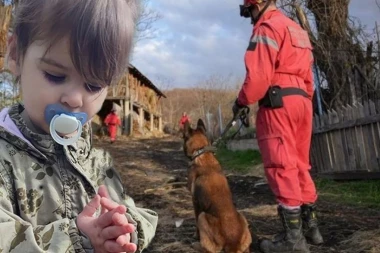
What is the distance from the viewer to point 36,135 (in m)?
1.24

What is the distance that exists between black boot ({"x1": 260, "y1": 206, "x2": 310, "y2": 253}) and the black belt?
87cm

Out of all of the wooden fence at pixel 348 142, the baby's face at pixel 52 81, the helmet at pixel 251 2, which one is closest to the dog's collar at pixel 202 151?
the helmet at pixel 251 2

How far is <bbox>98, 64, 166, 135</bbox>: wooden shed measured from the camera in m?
30.4

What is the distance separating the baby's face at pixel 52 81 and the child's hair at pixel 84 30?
0.02 m

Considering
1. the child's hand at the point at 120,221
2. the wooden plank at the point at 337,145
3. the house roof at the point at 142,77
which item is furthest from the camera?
the house roof at the point at 142,77

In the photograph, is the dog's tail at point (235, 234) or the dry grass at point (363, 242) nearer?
the dry grass at point (363, 242)

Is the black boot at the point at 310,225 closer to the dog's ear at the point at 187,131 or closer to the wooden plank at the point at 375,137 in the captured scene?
the dog's ear at the point at 187,131

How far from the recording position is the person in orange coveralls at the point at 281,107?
149 inches

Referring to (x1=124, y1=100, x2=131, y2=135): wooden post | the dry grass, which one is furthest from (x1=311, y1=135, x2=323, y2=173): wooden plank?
(x1=124, y1=100, x2=131, y2=135): wooden post

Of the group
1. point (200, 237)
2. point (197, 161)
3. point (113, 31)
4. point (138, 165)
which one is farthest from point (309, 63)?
point (138, 165)

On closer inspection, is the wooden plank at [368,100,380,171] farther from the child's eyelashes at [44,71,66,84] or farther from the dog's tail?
the child's eyelashes at [44,71,66,84]

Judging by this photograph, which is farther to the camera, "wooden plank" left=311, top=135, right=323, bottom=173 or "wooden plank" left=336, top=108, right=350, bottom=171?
"wooden plank" left=311, top=135, right=323, bottom=173

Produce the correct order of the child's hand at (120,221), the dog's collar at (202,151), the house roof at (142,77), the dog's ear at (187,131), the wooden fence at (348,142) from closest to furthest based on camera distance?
the child's hand at (120,221) < the dog's collar at (202,151) < the dog's ear at (187,131) < the wooden fence at (348,142) < the house roof at (142,77)

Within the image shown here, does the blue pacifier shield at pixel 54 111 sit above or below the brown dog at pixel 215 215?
above
